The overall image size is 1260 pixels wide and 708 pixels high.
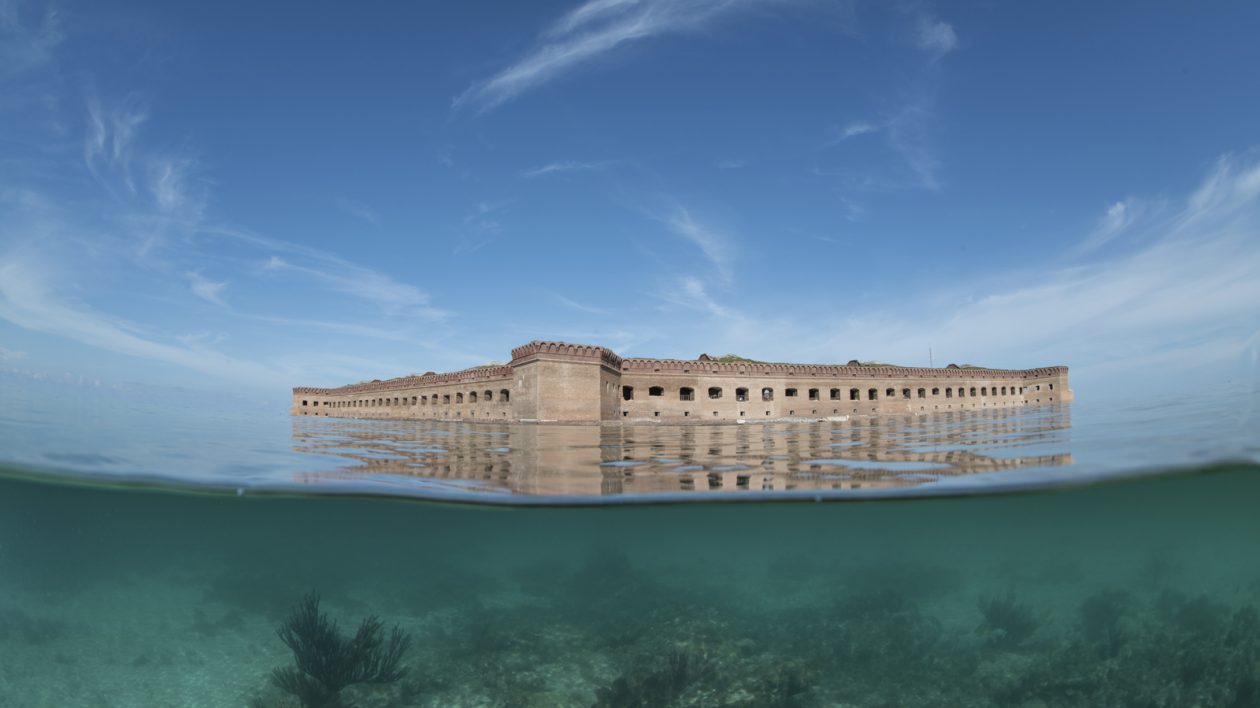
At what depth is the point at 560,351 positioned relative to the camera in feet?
94.2

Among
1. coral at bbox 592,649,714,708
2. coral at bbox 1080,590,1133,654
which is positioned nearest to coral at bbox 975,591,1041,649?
coral at bbox 1080,590,1133,654

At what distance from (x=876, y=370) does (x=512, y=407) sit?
27.5 metres

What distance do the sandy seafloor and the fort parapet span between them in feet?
31.4

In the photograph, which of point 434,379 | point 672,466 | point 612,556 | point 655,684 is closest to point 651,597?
point 612,556

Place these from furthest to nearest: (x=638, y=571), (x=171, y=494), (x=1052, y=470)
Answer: (x=638, y=571)
(x=171, y=494)
(x=1052, y=470)

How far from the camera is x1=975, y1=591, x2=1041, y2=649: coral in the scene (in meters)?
16.2

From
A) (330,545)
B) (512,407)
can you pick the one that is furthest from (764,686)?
(512,407)

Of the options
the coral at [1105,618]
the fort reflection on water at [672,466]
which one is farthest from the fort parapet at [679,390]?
the coral at [1105,618]

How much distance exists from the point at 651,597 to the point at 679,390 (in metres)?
17.7

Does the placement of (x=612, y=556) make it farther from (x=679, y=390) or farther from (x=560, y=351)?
(x=679, y=390)

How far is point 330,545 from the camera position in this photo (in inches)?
730

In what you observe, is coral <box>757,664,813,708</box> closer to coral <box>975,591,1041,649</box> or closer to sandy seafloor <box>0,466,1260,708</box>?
sandy seafloor <box>0,466,1260,708</box>

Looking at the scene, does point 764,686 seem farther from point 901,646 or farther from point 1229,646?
point 1229,646

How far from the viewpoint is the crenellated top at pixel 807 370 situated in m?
35.9
